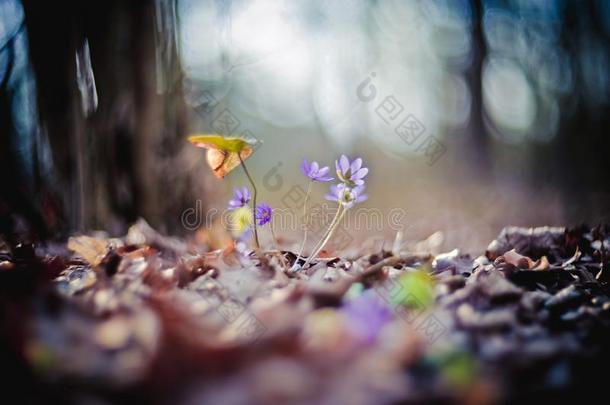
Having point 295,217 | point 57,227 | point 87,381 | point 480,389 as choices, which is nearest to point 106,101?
point 57,227

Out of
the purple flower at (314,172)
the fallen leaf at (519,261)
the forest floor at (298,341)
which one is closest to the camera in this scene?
the forest floor at (298,341)

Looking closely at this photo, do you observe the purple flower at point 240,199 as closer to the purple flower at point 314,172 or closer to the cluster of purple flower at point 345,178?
the cluster of purple flower at point 345,178

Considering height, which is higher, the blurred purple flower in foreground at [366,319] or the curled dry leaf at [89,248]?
the blurred purple flower in foreground at [366,319]

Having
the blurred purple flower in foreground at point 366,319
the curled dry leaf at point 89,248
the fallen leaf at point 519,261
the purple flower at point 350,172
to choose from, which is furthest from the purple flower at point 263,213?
the fallen leaf at point 519,261

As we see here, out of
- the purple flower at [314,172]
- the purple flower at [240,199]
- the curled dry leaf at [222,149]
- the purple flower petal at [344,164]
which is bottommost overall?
the purple flower at [240,199]

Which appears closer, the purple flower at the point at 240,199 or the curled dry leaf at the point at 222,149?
the curled dry leaf at the point at 222,149

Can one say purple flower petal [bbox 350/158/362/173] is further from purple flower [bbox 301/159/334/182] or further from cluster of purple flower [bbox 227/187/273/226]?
cluster of purple flower [bbox 227/187/273/226]

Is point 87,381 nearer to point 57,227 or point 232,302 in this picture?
point 232,302
